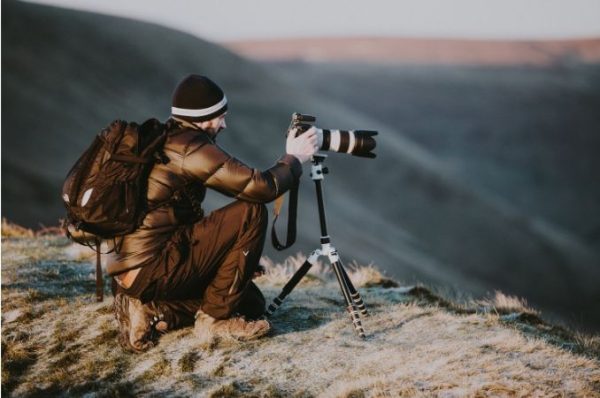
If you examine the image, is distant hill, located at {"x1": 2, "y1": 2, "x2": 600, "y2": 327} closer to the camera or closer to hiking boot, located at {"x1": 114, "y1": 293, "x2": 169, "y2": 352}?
hiking boot, located at {"x1": 114, "y1": 293, "x2": 169, "y2": 352}

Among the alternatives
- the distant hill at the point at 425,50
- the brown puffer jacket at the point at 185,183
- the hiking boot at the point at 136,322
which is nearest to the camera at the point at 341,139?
the brown puffer jacket at the point at 185,183

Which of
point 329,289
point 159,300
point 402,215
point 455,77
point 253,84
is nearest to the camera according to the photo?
point 159,300

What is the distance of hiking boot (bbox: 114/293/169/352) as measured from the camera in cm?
423

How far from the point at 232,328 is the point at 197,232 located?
2.32 feet

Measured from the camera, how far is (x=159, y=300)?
433 centimetres

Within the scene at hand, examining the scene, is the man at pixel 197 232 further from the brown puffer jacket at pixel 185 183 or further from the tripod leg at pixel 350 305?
the tripod leg at pixel 350 305

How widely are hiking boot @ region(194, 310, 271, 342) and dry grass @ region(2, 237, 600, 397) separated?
7cm

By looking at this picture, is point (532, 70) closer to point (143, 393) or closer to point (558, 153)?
point (558, 153)

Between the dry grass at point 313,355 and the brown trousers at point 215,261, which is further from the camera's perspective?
the brown trousers at point 215,261

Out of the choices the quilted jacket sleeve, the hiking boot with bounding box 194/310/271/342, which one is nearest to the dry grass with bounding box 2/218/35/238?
the hiking boot with bounding box 194/310/271/342

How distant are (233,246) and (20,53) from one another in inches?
1278

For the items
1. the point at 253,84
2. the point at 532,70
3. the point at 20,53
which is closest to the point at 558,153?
the point at 253,84

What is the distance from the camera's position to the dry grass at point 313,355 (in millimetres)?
3707

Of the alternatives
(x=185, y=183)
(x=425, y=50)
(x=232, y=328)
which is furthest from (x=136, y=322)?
(x=425, y=50)
